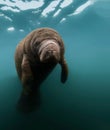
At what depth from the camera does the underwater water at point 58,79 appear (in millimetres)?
11172

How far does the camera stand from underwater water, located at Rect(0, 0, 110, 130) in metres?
11.2

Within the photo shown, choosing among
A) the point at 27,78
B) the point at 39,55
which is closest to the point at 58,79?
the point at 27,78

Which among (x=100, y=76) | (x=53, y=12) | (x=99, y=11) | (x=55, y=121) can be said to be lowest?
(x=100, y=76)

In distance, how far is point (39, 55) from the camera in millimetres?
6246

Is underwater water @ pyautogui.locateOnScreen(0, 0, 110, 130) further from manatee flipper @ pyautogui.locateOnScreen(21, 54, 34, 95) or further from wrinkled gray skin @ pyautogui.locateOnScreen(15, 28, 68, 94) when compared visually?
manatee flipper @ pyautogui.locateOnScreen(21, 54, 34, 95)

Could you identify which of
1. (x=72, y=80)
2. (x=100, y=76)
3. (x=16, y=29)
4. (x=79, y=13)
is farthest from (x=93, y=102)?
(x=16, y=29)

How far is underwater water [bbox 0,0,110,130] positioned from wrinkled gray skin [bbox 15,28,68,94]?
399 centimetres

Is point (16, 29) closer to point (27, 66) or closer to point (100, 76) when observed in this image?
point (100, 76)

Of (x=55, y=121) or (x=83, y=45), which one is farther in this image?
(x=83, y=45)

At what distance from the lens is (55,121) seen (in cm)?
1116

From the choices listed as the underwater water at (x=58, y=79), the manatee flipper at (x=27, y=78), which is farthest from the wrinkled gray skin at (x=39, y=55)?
the underwater water at (x=58, y=79)

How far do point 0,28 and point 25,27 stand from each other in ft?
5.66

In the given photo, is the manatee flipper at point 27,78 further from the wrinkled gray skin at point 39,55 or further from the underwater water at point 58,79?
the underwater water at point 58,79

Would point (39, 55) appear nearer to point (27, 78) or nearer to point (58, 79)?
point (27, 78)
